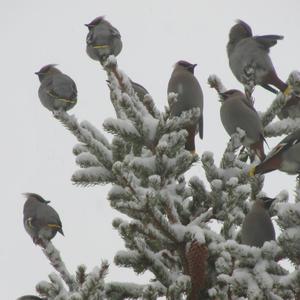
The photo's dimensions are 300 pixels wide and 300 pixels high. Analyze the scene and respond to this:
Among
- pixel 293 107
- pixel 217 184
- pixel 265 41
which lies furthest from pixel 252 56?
pixel 217 184

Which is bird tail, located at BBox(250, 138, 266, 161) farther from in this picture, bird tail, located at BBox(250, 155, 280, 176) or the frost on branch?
the frost on branch

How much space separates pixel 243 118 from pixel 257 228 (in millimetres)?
1336

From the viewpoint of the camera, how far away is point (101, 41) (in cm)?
522

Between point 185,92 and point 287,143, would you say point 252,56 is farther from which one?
point 287,143

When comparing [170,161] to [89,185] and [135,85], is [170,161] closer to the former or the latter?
[89,185]

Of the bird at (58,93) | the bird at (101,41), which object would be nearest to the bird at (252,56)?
the bird at (101,41)

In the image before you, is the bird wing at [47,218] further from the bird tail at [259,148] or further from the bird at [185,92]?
the bird tail at [259,148]

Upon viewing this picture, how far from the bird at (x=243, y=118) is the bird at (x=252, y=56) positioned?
0.82m

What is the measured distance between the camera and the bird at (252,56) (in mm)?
5160

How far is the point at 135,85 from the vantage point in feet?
16.2

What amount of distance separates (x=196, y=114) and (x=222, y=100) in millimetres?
1217

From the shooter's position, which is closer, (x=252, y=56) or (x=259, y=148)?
(x=259, y=148)

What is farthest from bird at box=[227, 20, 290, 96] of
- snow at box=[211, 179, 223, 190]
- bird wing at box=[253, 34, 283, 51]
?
snow at box=[211, 179, 223, 190]

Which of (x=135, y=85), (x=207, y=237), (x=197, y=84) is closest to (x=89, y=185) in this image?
(x=207, y=237)
